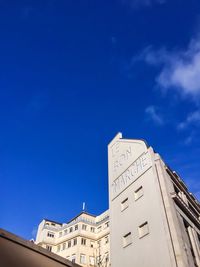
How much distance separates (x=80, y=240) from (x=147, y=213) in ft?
110

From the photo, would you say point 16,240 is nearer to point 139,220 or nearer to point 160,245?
point 160,245

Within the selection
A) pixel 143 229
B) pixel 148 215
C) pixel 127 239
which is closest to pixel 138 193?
pixel 148 215

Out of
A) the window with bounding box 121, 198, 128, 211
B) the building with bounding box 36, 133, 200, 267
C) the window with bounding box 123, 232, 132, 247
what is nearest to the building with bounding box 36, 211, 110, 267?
the building with bounding box 36, 133, 200, 267

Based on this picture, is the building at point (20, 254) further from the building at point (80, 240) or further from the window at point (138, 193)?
the building at point (80, 240)

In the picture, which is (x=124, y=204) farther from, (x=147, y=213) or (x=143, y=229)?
(x=143, y=229)

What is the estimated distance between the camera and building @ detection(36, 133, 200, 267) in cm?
1706

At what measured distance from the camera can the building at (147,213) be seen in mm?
17062

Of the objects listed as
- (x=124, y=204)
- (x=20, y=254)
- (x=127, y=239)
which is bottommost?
(x=20, y=254)

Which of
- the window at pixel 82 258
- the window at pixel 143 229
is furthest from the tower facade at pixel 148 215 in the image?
the window at pixel 82 258

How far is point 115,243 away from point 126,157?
8.85m

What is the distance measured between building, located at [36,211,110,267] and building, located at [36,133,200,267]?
2490 centimetres

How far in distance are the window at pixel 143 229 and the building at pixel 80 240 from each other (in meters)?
28.2

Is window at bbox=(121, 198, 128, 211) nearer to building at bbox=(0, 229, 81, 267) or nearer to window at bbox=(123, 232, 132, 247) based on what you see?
window at bbox=(123, 232, 132, 247)

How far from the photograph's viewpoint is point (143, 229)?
1955 cm
